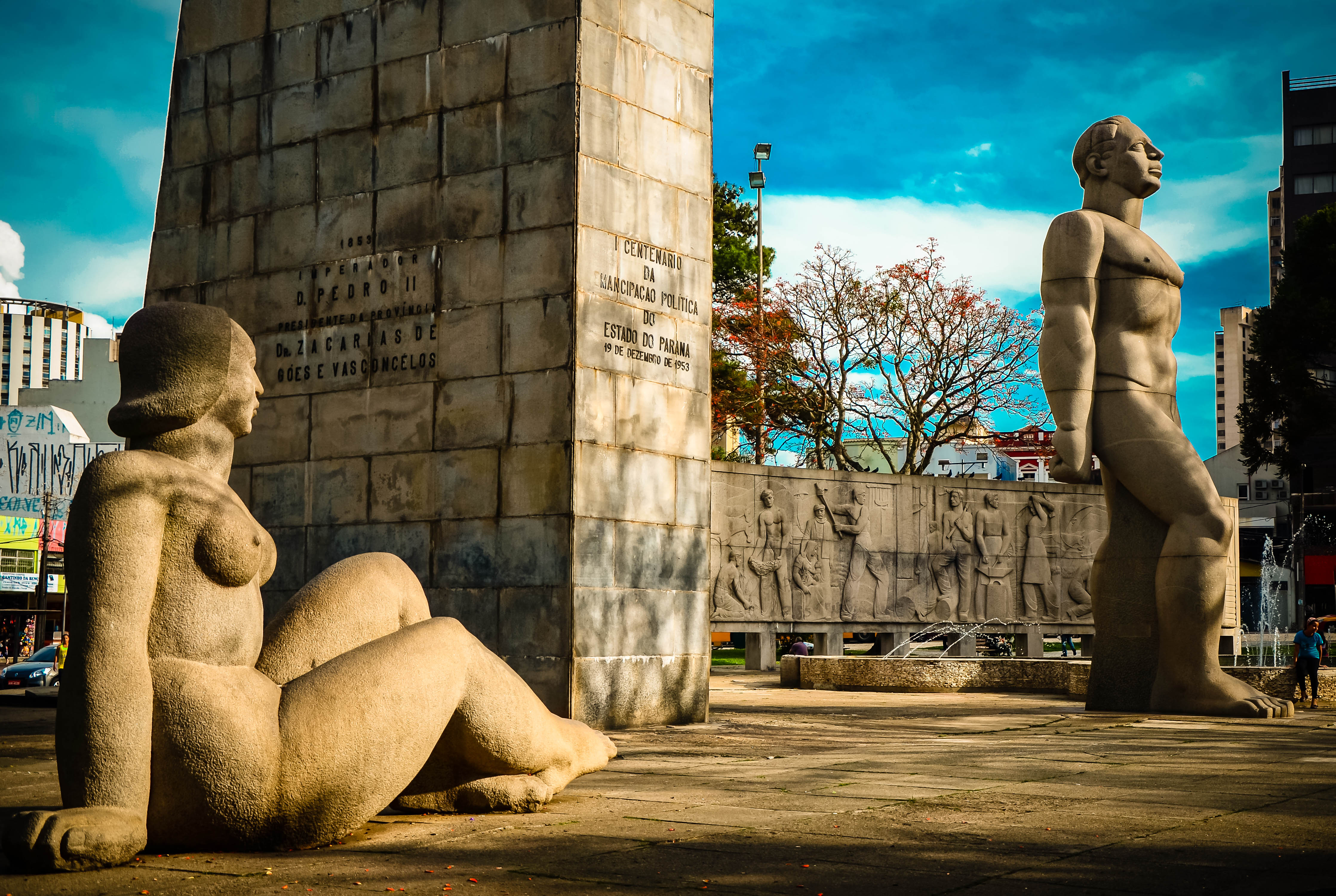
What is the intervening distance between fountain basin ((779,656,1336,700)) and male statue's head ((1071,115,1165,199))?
6.31m

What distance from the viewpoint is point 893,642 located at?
86.4 feet

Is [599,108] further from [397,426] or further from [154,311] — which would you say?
[154,311]

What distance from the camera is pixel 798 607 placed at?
25.1 m

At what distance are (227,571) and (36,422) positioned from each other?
213 ft

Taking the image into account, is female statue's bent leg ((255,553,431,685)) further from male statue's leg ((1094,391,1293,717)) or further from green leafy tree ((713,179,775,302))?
green leafy tree ((713,179,775,302))

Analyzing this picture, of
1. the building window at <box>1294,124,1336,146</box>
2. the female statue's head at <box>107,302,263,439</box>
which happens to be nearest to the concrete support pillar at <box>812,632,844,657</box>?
the female statue's head at <box>107,302,263,439</box>

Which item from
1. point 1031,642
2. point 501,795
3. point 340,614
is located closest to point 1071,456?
point 501,795

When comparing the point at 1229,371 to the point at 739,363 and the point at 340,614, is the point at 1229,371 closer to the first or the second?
the point at 739,363

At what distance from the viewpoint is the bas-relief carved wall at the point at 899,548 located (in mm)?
24438

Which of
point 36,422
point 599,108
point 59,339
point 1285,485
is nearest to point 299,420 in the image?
point 599,108

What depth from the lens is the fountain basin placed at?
1655 centimetres

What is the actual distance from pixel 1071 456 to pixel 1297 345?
1194 inches

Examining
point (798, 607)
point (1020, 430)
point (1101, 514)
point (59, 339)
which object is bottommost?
point (798, 607)

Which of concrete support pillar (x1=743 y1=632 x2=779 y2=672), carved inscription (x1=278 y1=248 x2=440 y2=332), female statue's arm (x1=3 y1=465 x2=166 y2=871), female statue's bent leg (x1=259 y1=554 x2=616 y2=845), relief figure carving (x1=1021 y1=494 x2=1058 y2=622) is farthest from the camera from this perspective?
relief figure carving (x1=1021 y1=494 x2=1058 y2=622)
